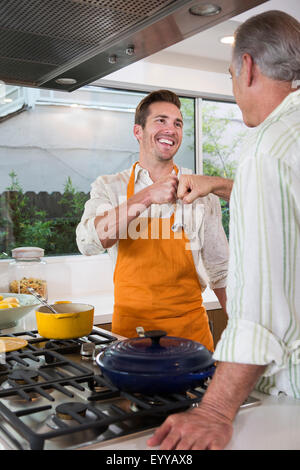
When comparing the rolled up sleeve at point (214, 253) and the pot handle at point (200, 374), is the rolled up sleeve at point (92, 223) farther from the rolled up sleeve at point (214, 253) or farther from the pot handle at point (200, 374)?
the pot handle at point (200, 374)

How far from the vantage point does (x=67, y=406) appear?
3.07ft

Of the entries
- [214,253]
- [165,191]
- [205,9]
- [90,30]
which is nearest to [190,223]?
[214,253]

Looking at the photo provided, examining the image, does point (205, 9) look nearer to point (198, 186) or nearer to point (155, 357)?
point (198, 186)

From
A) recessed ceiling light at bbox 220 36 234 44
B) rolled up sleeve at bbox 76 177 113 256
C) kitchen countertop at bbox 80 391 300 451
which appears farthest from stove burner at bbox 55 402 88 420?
recessed ceiling light at bbox 220 36 234 44

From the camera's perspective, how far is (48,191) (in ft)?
10.2

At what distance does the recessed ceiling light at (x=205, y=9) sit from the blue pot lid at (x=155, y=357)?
0.70 m

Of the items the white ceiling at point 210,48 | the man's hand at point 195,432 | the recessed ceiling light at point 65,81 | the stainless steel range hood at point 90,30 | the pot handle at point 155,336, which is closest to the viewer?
the man's hand at point 195,432

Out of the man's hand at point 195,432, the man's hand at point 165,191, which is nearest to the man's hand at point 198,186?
the man's hand at point 165,191

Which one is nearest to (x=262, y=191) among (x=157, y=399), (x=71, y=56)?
(x=157, y=399)

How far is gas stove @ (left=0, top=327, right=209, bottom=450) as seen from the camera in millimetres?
844

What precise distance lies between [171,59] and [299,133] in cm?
257

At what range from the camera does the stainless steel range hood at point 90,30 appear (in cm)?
116

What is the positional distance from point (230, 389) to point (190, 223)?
1303 millimetres

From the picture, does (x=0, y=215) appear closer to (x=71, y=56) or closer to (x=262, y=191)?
(x=71, y=56)
